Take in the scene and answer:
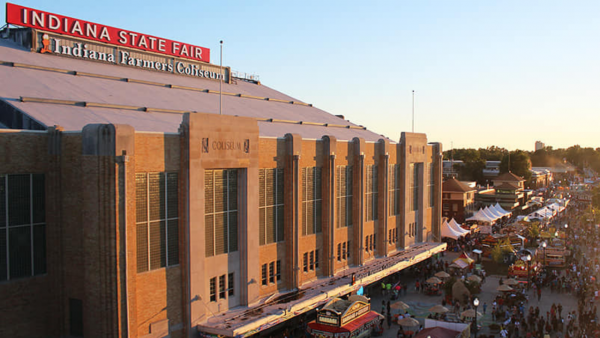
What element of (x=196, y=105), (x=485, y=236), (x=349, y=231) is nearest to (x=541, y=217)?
(x=485, y=236)

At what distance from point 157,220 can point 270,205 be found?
9.49m

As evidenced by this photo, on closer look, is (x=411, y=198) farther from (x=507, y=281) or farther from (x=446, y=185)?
(x=446, y=185)

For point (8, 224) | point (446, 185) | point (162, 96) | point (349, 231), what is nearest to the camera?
point (8, 224)

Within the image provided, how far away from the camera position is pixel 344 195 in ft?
140

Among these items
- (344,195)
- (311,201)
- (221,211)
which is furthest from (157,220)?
(344,195)

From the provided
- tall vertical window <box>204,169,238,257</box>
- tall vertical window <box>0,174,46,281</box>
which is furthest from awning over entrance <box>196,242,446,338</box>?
tall vertical window <box>0,174,46,281</box>

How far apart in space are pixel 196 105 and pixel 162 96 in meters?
2.58

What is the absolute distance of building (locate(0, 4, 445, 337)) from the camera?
78.2ft

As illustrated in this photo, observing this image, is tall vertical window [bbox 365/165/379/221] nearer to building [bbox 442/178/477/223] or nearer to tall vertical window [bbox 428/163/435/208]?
tall vertical window [bbox 428/163/435/208]

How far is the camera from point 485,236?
6900 cm

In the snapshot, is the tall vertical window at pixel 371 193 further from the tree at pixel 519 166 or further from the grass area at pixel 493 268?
the tree at pixel 519 166

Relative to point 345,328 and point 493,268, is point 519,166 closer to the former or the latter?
point 493,268

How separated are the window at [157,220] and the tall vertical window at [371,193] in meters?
22.4

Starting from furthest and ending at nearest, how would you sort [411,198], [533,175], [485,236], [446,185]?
[533,175] → [446,185] → [485,236] → [411,198]
